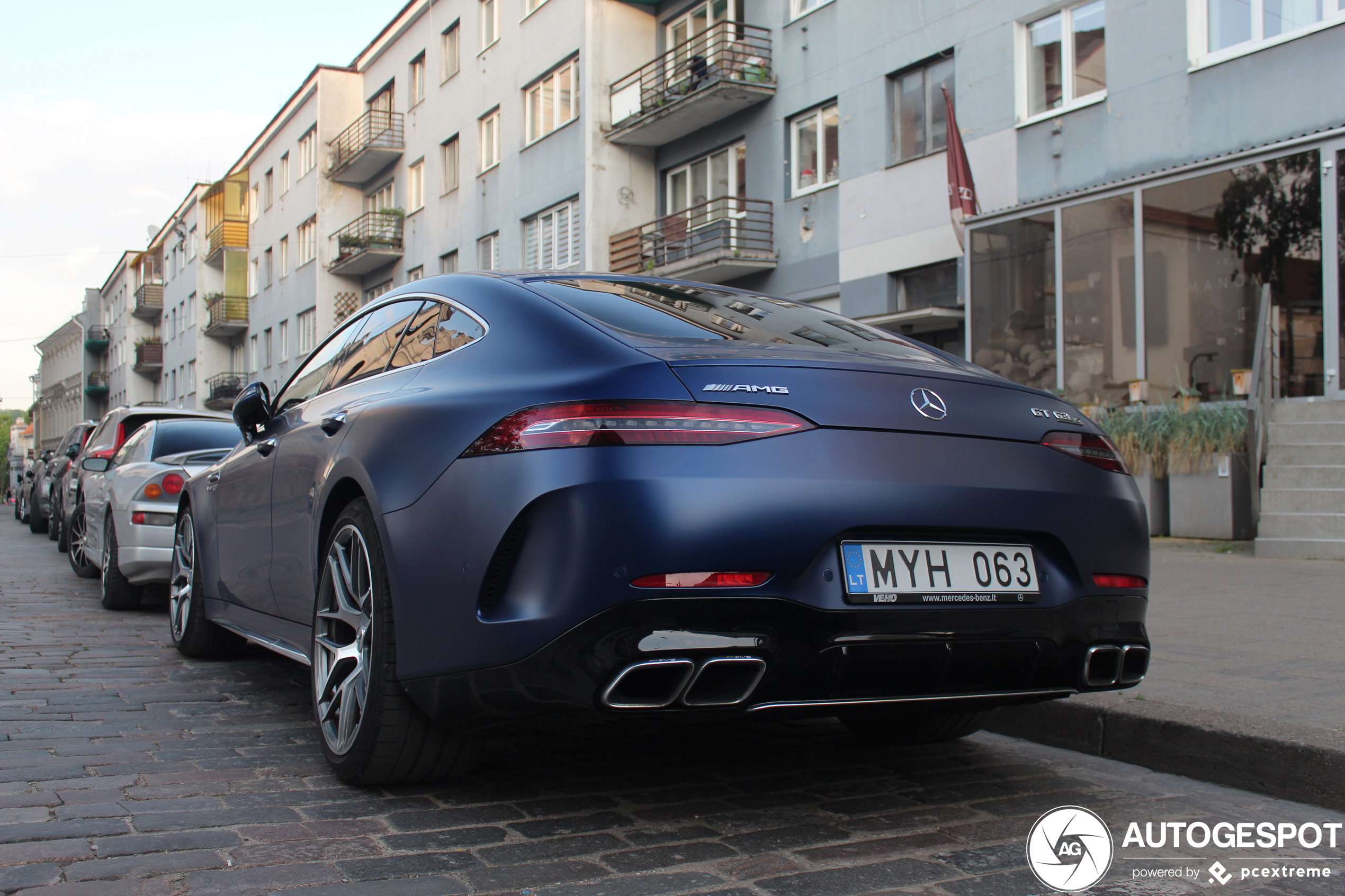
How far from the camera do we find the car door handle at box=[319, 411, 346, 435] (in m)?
3.77

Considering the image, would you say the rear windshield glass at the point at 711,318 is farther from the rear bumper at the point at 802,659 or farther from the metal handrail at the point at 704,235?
the metal handrail at the point at 704,235

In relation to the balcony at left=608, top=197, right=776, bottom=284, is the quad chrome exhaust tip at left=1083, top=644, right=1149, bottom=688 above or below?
below

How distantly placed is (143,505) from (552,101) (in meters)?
20.9

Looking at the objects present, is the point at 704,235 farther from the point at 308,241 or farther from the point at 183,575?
the point at 308,241

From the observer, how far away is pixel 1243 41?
45.3ft

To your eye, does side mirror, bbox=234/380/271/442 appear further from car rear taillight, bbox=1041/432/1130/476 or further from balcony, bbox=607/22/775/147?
balcony, bbox=607/22/775/147

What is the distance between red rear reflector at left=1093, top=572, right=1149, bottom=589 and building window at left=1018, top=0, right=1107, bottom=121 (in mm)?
13776

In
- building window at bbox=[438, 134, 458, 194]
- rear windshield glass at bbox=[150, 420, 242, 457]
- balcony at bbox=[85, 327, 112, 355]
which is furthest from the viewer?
balcony at bbox=[85, 327, 112, 355]

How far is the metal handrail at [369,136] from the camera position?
1393 inches

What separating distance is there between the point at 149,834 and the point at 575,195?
23.6 metres

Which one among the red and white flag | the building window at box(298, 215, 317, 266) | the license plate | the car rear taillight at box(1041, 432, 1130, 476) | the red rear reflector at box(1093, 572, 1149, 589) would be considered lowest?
the red rear reflector at box(1093, 572, 1149, 589)

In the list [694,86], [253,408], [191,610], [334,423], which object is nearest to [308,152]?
[694,86]

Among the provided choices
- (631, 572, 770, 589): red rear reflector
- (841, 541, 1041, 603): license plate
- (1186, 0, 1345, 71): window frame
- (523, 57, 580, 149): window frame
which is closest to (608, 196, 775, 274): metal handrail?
(523, 57, 580, 149): window frame

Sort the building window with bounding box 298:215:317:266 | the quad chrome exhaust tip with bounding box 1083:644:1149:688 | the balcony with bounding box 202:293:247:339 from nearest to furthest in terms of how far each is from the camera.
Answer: the quad chrome exhaust tip with bounding box 1083:644:1149:688, the building window with bounding box 298:215:317:266, the balcony with bounding box 202:293:247:339
